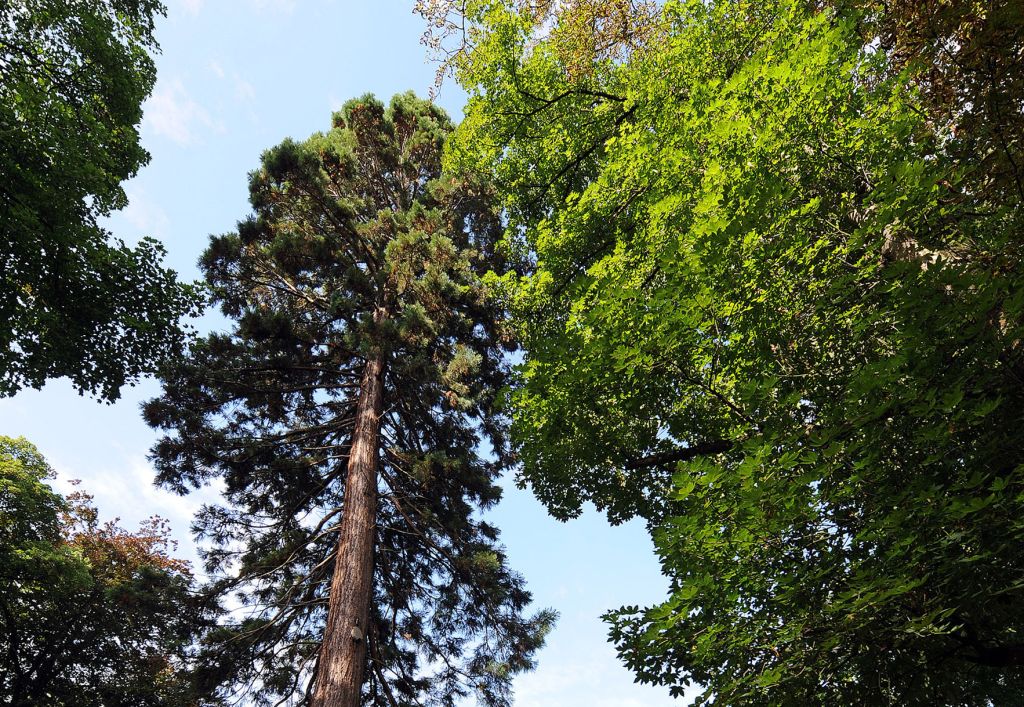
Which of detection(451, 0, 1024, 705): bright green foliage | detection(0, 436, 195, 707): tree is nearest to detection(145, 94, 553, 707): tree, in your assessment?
detection(451, 0, 1024, 705): bright green foliage

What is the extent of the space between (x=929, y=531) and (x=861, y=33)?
234 inches

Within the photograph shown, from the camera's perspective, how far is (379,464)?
9.98m

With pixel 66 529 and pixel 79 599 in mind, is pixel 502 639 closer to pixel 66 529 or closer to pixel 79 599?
pixel 79 599

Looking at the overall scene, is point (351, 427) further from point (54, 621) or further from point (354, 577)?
point (54, 621)

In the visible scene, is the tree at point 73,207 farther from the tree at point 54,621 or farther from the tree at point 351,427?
the tree at point 54,621

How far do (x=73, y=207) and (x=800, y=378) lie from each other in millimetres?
10724

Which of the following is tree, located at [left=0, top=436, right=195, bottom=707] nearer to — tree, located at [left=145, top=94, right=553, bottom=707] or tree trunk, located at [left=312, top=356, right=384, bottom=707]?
tree, located at [left=145, top=94, right=553, bottom=707]

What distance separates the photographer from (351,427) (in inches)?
437

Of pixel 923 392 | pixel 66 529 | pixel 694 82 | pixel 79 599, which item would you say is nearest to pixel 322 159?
pixel 694 82

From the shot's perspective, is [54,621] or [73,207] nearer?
[73,207]

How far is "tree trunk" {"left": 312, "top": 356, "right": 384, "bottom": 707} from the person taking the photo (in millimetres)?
6766

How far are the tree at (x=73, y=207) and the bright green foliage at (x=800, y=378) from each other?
23.2 feet

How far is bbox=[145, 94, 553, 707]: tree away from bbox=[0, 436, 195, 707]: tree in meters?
5.66

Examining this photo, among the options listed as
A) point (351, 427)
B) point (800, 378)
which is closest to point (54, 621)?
point (351, 427)
